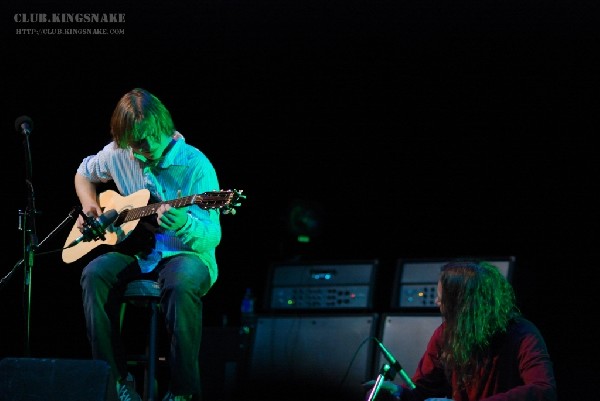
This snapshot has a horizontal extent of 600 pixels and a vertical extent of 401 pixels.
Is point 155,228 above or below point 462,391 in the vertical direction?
above

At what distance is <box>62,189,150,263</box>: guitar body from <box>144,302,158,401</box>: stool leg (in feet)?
1.30

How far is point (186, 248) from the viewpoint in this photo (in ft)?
13.0

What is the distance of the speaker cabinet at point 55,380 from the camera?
9.93 ft

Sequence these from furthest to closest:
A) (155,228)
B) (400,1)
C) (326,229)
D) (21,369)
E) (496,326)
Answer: (326,229) < (400,1) < (155,228) < (496,326) < (21,369)

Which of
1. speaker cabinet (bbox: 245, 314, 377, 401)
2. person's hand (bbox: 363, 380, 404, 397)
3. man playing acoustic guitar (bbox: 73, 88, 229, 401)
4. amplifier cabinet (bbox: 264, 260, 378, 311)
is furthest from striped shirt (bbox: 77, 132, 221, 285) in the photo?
amplifier cabinet (bbox: 264, 260, 378, 311)

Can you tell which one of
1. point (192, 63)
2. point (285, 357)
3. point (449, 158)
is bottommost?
point (285, 357)

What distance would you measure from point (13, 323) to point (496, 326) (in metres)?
4.19

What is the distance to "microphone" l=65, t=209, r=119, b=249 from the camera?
3986 mm

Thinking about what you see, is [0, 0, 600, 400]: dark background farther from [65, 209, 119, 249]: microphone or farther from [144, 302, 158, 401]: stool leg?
[144, 302, 158, 401]: stool leg

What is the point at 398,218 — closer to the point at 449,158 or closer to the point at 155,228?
the point at 449,158

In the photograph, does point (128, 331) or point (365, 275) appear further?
point (128, 331)

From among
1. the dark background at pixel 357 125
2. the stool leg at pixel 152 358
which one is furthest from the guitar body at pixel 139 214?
the dark background at pixel 357 125

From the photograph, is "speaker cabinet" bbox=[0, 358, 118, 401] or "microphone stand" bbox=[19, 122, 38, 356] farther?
"microphone stand" bbox=[19, 122, 38, 356]

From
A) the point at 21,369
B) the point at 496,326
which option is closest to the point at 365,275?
the point at 496,326
